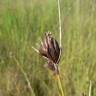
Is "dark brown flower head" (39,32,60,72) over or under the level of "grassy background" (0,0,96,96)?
over

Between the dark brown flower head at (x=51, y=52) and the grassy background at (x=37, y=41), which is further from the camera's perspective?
the grassy background at (x=37, y=41)

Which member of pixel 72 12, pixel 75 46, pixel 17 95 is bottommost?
pixel 17 95

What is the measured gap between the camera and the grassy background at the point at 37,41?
8.15 feet

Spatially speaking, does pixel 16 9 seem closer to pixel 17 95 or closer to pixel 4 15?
pixel 4 15

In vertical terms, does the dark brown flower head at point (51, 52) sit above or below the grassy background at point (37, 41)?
above

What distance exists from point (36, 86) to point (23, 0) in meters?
1.21

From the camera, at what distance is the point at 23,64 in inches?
109

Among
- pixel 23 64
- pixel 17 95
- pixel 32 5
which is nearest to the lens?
pixel 17 95

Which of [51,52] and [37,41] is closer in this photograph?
[51,52]

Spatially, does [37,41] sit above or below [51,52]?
below

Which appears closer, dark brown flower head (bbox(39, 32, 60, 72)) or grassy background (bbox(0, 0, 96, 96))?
dark brown flower head (bbox(39, 32, 60, 72))

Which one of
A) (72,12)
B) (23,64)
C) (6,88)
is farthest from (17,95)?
(72,12)

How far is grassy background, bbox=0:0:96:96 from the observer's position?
2.48 m

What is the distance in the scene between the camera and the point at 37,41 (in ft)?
8.83
